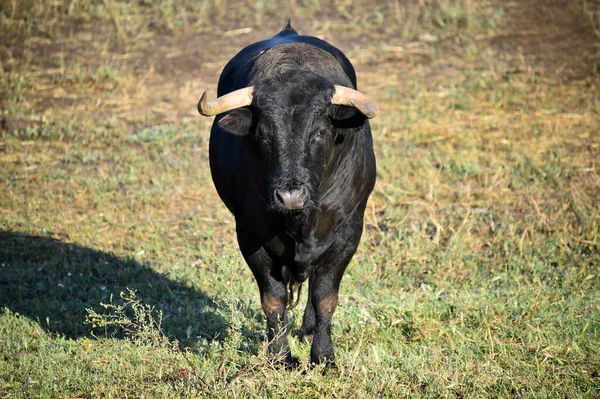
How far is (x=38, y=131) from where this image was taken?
1083cm

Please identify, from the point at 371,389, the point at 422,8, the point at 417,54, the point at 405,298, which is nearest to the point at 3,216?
the point at 405,298

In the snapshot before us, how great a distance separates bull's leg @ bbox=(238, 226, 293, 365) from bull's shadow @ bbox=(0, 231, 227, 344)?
73 cm

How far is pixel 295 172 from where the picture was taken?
429cm

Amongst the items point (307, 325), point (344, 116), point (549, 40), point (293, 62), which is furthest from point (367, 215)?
point (549, 40)

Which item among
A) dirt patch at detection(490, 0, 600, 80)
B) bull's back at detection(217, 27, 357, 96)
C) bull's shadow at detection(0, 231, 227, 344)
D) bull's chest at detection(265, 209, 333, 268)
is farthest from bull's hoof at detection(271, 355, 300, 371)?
dirt patch at detection(490, 0, 600, 80)

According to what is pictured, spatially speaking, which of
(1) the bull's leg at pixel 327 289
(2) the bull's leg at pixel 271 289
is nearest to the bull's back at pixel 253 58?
(2) the bull's leg at pixel 271 289

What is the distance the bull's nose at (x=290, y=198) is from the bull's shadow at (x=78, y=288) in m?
1.68

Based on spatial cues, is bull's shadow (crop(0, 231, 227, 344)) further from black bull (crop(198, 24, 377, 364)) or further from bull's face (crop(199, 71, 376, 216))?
bull's face (crop(199, 71, 376, 216))

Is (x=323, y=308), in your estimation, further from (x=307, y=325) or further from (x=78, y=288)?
(x=78, y=288)

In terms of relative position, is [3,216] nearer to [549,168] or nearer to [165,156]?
[165,156]

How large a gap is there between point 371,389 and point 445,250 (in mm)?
3020

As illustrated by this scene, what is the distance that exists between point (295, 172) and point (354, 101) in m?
0.58

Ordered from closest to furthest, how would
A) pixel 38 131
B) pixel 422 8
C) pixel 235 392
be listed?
pixel 235 392
pixel 38 131
pixel 422 8

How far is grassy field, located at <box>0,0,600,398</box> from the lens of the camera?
15.9ft
